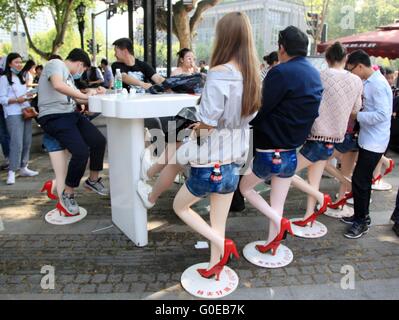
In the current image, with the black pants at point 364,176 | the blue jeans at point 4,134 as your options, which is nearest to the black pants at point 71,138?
the blue jeans at point 4,134

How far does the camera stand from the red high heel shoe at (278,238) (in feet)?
10.2

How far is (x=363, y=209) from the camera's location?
3.84 metres

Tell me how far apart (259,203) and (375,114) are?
4.78ft

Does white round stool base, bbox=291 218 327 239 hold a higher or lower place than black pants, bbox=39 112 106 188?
lower

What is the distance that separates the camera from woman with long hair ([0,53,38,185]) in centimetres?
553

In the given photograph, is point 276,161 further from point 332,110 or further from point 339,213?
point 339,213

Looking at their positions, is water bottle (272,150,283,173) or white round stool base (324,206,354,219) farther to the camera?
white round stool base (324,206,354,219)

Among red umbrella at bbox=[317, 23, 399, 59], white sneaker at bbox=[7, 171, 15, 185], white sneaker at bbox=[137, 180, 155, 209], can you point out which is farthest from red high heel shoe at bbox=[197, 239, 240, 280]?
red umbrella at bbox=[317, 23, 399, 59]

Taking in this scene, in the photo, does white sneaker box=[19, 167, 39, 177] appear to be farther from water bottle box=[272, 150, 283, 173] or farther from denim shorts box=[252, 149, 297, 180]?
water bottle box=[272, 150, 283, 173]

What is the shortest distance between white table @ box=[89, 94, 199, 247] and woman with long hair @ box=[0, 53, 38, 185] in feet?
8.44

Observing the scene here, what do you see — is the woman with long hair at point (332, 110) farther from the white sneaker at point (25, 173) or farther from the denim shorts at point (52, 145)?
the white sneaker at point (25, 173)

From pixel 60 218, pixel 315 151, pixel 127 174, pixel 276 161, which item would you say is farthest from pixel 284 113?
pixel 60 218

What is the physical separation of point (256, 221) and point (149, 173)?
1.39 meters

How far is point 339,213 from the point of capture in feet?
14.5
